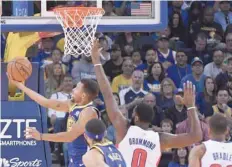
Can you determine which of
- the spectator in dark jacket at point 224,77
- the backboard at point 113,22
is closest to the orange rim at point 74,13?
the backboard at point 113,22

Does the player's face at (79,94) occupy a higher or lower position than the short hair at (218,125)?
higher

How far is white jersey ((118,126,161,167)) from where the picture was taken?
6.48 m

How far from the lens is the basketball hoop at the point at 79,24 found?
784cm

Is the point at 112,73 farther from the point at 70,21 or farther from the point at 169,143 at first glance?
the point at 169,143

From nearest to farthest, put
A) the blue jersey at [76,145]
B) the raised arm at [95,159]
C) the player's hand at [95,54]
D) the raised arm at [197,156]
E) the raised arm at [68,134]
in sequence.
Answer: the raised arm at [95,159], the raised arm at [197,156], the player's hand at [95,54], the raised arm at [68,134], the blue jersey at [76,145]

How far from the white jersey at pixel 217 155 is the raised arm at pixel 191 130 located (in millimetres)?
275

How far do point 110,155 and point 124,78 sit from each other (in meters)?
5.47

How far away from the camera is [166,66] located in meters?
11.8

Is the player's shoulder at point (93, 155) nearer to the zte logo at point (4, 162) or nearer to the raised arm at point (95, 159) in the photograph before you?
the raised arm at point (95, 159)

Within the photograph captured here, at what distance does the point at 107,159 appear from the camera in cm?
578

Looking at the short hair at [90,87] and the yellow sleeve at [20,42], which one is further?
the yellow sleeve at [20,42]

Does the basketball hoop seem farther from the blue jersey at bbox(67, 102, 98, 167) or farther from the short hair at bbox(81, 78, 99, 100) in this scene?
the blue jersey at bbox(67, 102, 98, 167)

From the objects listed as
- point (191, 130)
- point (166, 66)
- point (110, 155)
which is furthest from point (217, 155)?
point (166, 66)

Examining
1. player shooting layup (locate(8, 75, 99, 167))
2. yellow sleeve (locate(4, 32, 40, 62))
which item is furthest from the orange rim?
player shooting layup (locate(8, 75, 99, 167))
